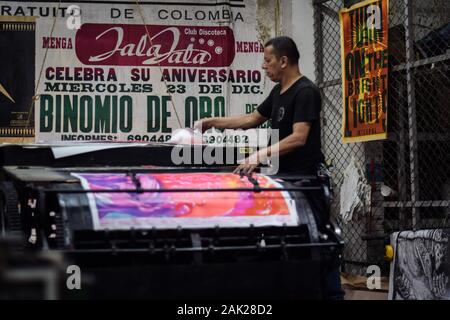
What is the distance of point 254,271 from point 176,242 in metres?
0.48

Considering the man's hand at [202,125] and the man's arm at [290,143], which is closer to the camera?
the man's arm at [290,143]

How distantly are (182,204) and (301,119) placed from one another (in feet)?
4.46

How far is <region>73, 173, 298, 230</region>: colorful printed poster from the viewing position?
4207 millimetres

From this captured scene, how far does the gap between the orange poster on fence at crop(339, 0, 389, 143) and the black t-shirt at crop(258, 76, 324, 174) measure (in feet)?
9.99

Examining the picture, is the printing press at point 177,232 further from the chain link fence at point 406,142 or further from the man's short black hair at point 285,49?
the chain link fence at point 406,142

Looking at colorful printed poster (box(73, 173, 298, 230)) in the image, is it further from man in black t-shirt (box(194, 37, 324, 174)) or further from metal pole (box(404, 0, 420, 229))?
metal pole (box(404, 0, 420, 229))

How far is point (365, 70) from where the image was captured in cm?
873

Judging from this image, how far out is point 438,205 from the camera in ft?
25.3

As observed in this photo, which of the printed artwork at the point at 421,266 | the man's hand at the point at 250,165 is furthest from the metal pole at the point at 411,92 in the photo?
the man's hand at the point at 250,165

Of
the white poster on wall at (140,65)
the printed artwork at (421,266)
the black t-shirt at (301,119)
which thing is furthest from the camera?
the white poster on wall at (140,65)

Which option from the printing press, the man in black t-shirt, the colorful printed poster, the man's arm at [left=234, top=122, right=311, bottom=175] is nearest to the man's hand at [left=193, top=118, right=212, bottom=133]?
the man in black t-shirt

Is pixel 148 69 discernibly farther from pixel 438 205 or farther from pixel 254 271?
pixel 254 271

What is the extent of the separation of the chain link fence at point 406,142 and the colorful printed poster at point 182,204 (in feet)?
12.2

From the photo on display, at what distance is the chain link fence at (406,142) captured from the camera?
26.8 ft
